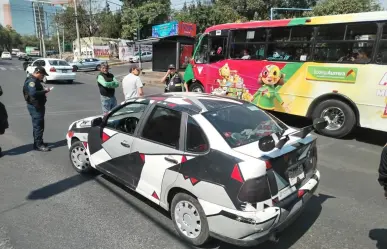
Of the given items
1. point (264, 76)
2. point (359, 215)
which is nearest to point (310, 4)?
point (264, 76)

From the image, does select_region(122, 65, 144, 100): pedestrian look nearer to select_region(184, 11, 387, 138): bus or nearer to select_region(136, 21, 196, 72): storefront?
select_region(184, 11, 387, 138): bus

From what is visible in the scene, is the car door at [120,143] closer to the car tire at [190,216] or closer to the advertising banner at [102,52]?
the car tire at [190,216]

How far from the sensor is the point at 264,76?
27.8ft

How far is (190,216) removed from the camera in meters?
3.06

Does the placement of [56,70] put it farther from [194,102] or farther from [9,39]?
[9,39]

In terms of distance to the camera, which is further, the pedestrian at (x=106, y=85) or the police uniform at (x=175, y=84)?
the police uniform at (x=175, y=84)

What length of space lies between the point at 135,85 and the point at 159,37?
904 inches

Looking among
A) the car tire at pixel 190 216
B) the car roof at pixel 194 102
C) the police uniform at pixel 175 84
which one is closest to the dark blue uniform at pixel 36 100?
the car roof at pixel 194 102

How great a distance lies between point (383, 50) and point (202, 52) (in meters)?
5.55

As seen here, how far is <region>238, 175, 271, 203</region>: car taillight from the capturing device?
258cm

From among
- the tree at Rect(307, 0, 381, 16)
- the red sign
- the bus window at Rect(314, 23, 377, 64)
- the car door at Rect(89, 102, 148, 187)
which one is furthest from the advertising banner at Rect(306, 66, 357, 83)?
the red sign

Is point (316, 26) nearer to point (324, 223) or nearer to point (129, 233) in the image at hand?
point (324, 223)

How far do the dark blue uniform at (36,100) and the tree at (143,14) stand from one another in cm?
4462

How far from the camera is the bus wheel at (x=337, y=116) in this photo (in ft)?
22.8
